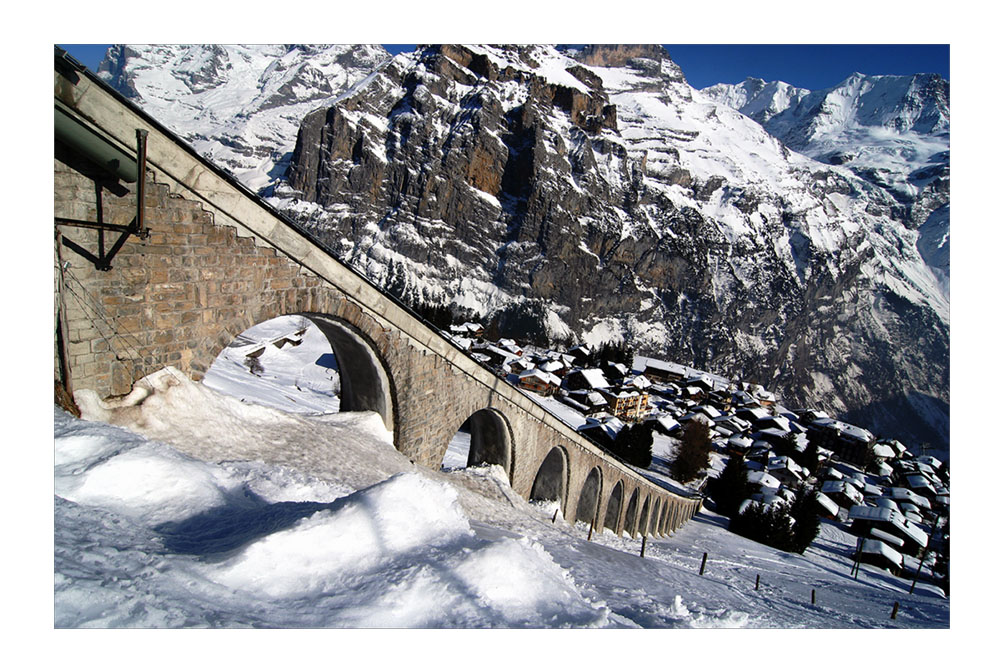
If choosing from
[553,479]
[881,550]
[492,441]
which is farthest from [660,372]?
[492,441]

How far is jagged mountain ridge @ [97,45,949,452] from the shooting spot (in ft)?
273

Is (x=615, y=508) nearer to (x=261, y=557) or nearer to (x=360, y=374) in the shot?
(x=360, y=374)

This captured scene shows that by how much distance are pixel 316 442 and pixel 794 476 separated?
138ft

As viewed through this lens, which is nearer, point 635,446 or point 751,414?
point 635,446

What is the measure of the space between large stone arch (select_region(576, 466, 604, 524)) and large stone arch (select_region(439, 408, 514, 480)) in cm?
521

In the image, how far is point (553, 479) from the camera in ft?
47.8

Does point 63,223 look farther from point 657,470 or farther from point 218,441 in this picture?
point 657,470

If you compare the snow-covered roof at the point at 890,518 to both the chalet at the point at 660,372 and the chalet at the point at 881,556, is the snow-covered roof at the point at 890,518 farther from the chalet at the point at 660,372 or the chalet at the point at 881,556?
the chalet at the point at 660,372

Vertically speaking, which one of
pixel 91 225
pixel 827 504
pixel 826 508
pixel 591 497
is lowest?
pixel 826 508

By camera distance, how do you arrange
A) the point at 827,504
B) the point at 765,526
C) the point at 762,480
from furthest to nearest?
the point at 827,504 → the point at 762,480 → the point at 765,526

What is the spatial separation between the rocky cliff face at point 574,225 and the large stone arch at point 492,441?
214 feet

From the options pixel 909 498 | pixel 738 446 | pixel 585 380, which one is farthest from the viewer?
pixel 585 380

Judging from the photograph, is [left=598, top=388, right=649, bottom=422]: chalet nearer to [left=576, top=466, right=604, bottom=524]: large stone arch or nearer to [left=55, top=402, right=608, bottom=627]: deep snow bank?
[left=576, top=466, right=604, bottom=524]: large stone arch

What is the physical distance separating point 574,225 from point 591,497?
79.0 meters
